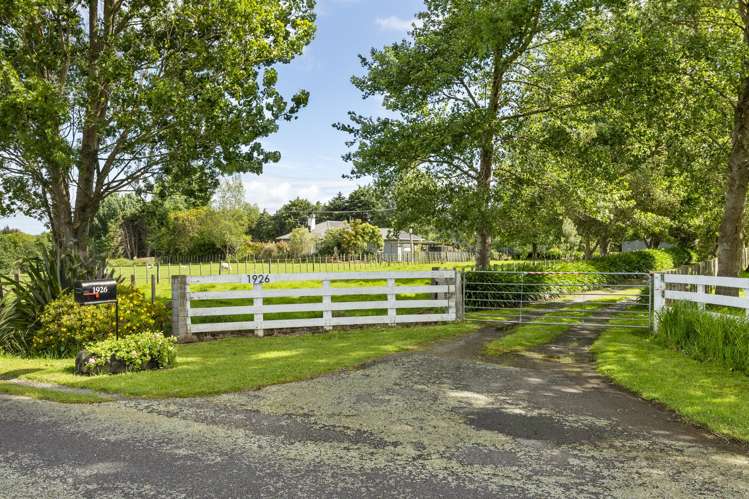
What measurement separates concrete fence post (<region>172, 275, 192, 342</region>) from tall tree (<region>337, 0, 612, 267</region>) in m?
6.21

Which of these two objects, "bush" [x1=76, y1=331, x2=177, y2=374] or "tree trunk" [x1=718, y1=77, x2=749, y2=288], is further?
"tree trunk" [x1=718, y1=77, x2=749, y2=288]

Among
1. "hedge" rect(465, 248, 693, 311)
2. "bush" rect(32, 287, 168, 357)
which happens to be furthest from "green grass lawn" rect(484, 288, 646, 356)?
"bush" rect(32, 287, 168, 357)

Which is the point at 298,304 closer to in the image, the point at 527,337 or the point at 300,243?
the point at 527,337

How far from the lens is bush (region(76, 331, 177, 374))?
8.13 meters

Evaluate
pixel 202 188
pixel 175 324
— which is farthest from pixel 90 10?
pixel 175 324

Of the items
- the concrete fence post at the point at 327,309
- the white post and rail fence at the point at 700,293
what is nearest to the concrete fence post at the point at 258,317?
the concrete fence post at the point at 327,309

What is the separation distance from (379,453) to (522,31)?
38.6ft

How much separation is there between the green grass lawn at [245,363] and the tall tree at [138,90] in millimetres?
5078

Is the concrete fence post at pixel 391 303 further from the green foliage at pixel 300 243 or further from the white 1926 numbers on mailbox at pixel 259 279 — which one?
the green foliage at pixel 300 243

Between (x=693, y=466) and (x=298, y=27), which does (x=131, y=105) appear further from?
(x=693, y=466)

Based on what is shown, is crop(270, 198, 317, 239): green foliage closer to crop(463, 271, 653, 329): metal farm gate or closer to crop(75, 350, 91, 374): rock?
crop(463, 271, 653, 329): metal farm gate

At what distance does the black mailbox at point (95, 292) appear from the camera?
8227mm

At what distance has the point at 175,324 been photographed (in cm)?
1151

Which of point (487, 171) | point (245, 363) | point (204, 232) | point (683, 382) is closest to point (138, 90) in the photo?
point (245, 363)
